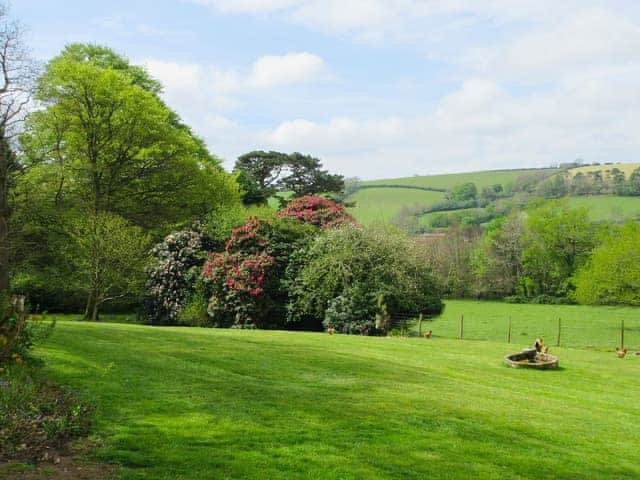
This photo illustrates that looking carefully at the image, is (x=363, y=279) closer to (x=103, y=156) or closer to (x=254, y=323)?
(x=254, y=323)

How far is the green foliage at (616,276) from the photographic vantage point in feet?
138

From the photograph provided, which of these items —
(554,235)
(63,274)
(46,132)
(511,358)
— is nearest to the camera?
(511,358)

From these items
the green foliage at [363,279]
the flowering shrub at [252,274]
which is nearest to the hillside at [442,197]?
the flowering shrub at [252,274]

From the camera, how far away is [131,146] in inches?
1435

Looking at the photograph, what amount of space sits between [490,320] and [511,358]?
110 feet

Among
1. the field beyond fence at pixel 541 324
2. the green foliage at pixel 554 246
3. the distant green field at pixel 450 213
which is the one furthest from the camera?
the distant green field at pixel 450 213

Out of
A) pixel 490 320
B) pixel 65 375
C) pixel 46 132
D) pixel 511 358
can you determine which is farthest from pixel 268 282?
pixel 490 320

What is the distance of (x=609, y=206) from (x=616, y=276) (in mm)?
55475

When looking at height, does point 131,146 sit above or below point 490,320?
above

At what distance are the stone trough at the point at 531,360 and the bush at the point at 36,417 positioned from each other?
48.9 ft

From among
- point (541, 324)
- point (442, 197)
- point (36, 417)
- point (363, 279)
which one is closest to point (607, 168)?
point (442, 197)

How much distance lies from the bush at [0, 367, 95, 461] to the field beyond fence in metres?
25.7

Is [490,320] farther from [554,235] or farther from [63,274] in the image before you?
[63,274]

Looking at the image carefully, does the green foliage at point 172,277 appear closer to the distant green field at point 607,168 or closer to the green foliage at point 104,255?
the green foliage at point 104,255
